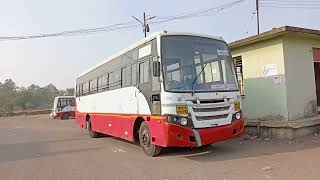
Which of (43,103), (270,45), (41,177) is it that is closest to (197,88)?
(41,177)

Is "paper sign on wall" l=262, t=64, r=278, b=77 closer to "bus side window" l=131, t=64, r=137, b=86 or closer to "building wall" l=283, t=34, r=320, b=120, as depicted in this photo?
"building wall" l=283, t=34, r=320, b=120

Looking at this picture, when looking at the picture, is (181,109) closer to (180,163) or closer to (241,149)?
(180,163)

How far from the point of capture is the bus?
378 inches

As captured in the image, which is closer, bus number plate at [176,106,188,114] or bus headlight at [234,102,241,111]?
bus number plate at [176,106,188,114]

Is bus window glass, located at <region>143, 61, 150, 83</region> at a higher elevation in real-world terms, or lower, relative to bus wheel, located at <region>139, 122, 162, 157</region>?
higher

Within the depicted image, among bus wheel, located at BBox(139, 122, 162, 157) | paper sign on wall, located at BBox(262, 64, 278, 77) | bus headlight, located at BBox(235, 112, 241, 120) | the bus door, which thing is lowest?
bus wheel, located at BBox(139, 122, 162, 157)

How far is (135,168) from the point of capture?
9227 mm

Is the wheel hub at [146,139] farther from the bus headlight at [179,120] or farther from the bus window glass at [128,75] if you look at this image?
the bus window glass at [128,75]

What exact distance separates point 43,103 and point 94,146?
93476 mm

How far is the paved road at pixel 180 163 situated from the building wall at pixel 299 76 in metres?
1.77

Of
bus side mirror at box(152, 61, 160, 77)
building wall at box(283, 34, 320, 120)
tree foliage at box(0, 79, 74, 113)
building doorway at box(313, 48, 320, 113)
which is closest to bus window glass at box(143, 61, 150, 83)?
bus side mirror at box(152, 61, 160, 77)

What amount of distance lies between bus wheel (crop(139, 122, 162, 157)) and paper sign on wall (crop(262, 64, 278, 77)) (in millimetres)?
5632

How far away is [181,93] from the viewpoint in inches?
379

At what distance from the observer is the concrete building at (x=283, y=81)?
43.0 ft
